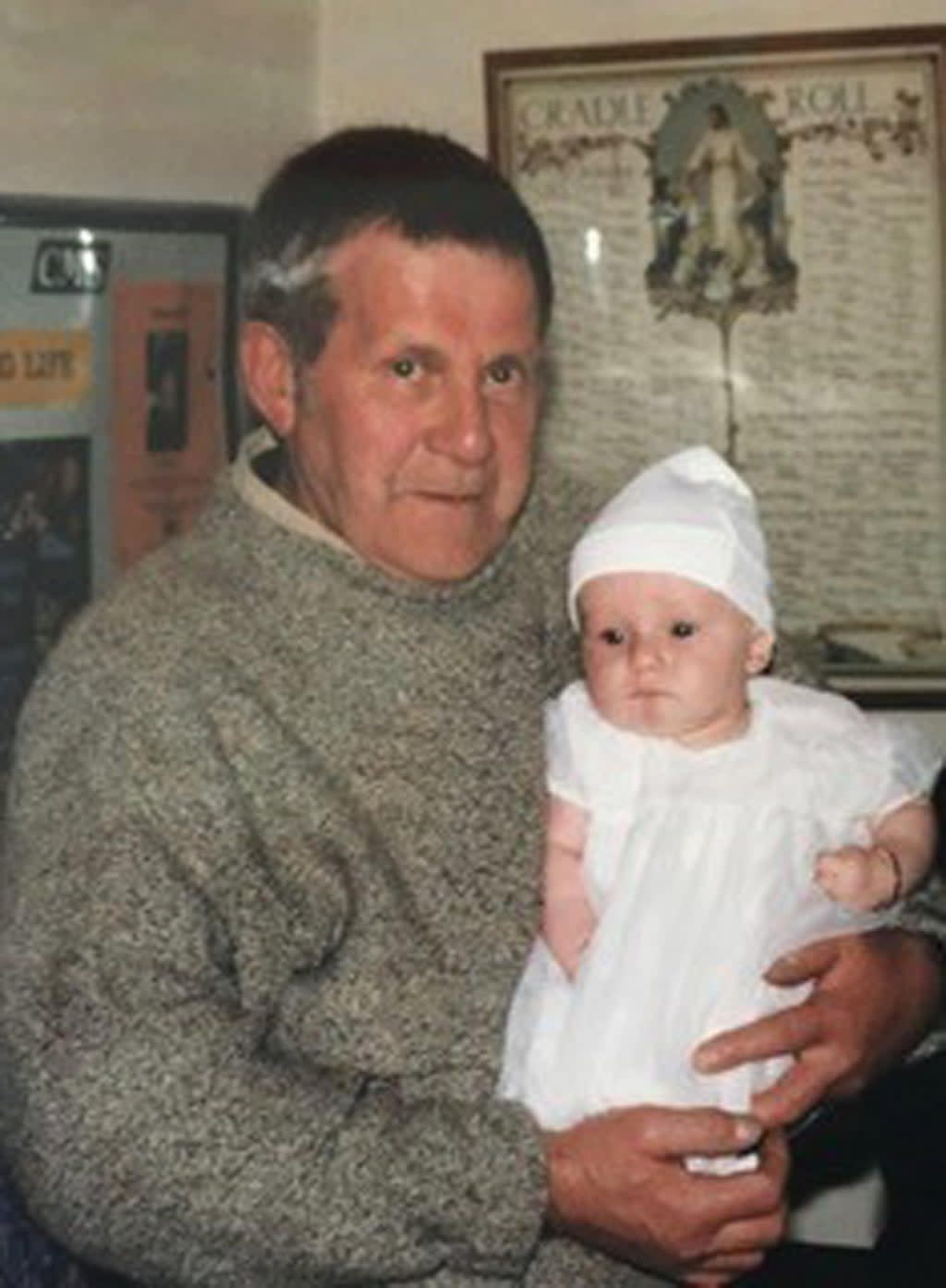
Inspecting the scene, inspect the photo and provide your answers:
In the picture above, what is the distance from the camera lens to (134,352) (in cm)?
227

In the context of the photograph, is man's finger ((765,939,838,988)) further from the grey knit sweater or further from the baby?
the grey knit sweater

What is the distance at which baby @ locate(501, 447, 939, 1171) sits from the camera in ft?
5.23

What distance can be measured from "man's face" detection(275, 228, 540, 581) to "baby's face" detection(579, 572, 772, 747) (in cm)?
12

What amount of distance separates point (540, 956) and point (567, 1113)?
119 millimetres

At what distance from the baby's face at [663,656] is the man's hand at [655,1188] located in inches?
11.8

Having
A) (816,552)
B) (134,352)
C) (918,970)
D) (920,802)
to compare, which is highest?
(134,352)

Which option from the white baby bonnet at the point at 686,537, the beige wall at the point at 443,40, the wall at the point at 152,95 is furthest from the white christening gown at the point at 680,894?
the beige wall at the point at 443,40

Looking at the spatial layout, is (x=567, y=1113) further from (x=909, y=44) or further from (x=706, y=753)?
(x=909, y=44)

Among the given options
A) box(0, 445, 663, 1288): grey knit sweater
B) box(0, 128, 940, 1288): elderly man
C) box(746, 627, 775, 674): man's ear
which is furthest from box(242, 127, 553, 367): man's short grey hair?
box(746, 627, 775, 674): man's ear

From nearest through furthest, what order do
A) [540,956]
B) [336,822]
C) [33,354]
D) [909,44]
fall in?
[336,822] → [540,956] → [33,354] → [909,44]

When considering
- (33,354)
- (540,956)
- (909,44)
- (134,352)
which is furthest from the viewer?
(909,44)

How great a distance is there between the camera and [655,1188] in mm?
1523

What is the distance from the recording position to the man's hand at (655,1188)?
1.52 meters

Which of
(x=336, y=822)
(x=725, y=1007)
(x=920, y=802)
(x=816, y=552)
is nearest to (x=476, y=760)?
(x=336, y=822)
